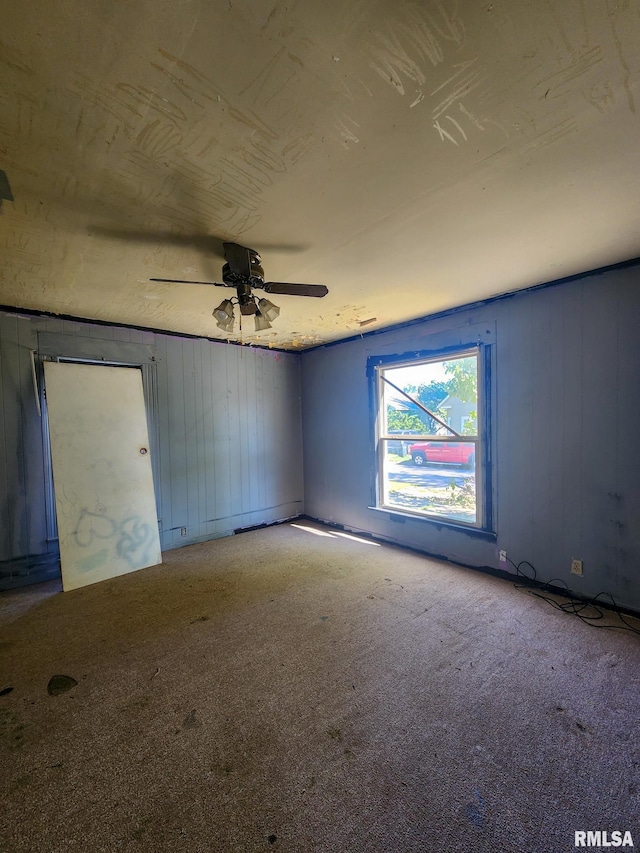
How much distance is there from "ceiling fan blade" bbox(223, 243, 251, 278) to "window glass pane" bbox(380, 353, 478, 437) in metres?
2.24

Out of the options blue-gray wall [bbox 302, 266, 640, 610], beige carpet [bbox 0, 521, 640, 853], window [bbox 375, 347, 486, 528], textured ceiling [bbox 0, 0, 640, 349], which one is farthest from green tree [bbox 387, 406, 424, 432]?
textured ceiling [bbox 0, 0, 640, 349]

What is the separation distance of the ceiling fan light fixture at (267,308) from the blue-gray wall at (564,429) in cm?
193

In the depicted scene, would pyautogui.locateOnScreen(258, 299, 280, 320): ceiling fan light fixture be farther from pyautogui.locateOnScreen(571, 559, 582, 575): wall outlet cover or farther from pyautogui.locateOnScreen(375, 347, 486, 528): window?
pyautogui.locateOnScreen(571, 559, 582, 575): wall outlet cover

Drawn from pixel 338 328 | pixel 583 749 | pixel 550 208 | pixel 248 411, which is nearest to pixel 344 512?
pixel 248 411

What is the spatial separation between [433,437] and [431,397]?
1.40 ft

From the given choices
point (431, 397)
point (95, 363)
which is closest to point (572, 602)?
point (431, 397)

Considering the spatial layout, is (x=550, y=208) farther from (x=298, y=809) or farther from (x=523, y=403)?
(x=298, y=809)

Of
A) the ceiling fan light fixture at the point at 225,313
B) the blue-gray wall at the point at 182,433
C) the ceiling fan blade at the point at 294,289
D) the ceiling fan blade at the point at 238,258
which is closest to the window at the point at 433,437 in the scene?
the blue-gray wall at the point at 182,433

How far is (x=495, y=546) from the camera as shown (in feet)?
10.1

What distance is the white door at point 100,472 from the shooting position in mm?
3113

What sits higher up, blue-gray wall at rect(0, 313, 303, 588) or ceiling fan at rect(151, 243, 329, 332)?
ceiling fan at rect(151, 243, 329, 332)

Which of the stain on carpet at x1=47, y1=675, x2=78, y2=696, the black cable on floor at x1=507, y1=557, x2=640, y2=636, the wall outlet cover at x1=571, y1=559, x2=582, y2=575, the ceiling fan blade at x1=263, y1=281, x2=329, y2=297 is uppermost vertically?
the ceiling fan blade at x1=263, y1=281, x2=329, y2=297

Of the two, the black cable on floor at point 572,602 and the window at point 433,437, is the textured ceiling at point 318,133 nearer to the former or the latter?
the window at point 433,437

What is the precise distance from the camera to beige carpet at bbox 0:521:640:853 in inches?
46.4
